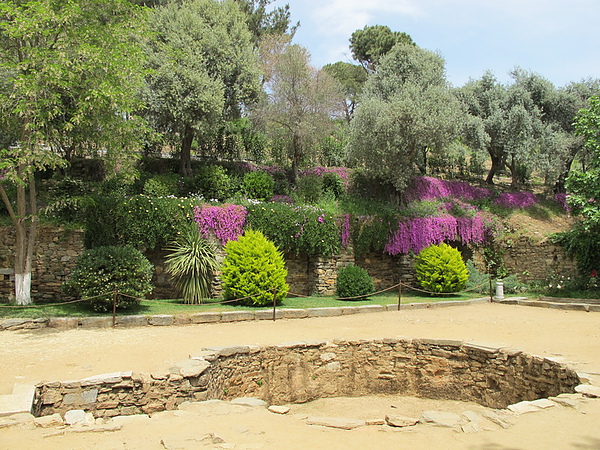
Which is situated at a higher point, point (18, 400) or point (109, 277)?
point (109, 277)

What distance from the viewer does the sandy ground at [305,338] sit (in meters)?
4.76

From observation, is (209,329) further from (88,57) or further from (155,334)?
(88,57)

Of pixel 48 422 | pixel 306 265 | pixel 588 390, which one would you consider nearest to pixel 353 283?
pixel 306 265

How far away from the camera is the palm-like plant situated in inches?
512

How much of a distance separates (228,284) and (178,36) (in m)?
10.0

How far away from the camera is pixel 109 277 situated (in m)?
11.0

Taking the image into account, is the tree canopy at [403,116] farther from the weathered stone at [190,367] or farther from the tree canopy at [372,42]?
the tree canopy at [372,42]

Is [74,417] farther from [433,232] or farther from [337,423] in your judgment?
[433,232]

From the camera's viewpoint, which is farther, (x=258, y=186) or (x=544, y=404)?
(x=258, y=186)

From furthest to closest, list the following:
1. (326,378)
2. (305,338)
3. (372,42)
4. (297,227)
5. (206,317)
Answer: (372,42)
(297,227)
(206,317)
(305,338)
(326,378)

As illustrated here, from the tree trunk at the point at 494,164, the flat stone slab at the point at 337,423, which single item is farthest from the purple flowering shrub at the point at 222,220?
the tree trunk at the point at 494,164

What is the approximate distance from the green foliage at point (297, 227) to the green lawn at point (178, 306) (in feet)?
5.85

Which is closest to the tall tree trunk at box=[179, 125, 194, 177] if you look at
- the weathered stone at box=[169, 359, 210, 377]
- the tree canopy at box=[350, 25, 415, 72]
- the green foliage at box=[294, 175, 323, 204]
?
the green foliage at box=[294, 175, 323, 204]

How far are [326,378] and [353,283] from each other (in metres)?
5.75
